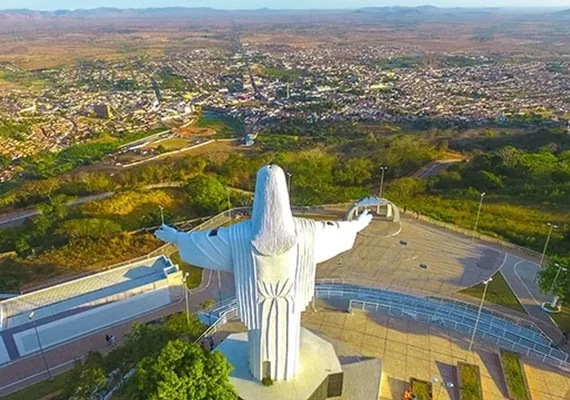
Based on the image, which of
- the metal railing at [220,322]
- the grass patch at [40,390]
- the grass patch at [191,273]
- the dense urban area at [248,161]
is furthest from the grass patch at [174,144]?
the grass patch at [40,390]

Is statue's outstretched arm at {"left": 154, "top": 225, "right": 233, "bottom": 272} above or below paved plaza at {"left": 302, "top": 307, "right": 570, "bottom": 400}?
above

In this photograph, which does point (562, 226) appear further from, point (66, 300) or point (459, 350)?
point (66, 300)

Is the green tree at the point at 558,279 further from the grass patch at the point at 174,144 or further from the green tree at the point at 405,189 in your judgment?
the grass patch at the point at 174,144

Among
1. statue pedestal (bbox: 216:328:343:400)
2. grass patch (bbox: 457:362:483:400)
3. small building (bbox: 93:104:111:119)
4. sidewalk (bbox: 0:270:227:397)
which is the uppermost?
statue pedestal (bbox: 216:328:343:400)

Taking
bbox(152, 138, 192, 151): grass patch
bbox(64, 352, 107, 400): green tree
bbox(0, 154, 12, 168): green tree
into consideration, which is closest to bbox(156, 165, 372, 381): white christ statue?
bbox(64, 352, 107, 400): green tree

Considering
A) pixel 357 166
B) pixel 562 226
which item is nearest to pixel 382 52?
pixel 357 166

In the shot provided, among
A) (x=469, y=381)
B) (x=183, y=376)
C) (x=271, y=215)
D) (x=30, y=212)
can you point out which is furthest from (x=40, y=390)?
(x=30, y=212)

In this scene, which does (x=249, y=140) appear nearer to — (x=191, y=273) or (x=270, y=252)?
A: (x=191, y=273)

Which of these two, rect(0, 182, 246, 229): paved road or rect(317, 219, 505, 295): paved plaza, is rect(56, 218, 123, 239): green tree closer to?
rect(0, 182, 246, 229): paved road
